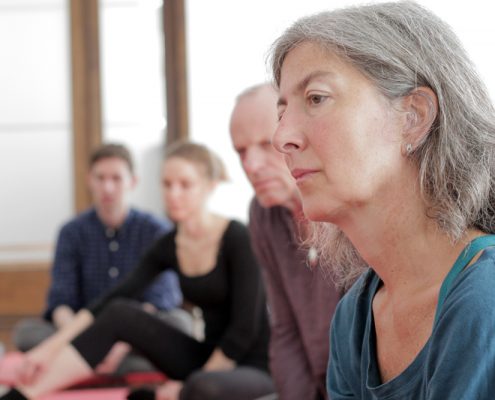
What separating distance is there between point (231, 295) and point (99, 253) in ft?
3.75

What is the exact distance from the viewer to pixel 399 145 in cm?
100

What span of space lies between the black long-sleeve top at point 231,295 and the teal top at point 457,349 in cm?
133

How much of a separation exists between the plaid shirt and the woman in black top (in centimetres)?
75

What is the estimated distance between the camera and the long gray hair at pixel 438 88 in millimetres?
979

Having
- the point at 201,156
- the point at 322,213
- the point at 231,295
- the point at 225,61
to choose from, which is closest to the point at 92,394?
the point at 231,295

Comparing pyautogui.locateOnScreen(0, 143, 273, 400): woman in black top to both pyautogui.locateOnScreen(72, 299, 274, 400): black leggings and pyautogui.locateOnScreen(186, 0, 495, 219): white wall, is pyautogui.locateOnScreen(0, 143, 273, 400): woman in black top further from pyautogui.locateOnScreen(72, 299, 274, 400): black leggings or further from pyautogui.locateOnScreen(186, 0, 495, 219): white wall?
pyautogui.locateOnScreen(186, 0, 495, 219): white wall

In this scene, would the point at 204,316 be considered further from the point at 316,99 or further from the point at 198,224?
the point at 316,99

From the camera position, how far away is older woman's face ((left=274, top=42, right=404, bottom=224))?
982mm

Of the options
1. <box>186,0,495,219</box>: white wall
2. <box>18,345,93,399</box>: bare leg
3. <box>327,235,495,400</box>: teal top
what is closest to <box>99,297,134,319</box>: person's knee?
<box>18,345,93,399</box>: bare leg

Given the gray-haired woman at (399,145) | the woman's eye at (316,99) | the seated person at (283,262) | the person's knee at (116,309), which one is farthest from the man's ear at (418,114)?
the person's knee at (116,309)

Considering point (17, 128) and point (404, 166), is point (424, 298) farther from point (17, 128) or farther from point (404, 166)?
point (17, 128)

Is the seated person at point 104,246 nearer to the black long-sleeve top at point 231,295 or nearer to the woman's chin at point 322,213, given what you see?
the black long-sleeve top at point 231,295

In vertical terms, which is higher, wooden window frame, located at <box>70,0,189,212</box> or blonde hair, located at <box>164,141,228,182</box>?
wooden window frame, located at <box>70,0,189,212</box>

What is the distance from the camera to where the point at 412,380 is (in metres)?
0.96
